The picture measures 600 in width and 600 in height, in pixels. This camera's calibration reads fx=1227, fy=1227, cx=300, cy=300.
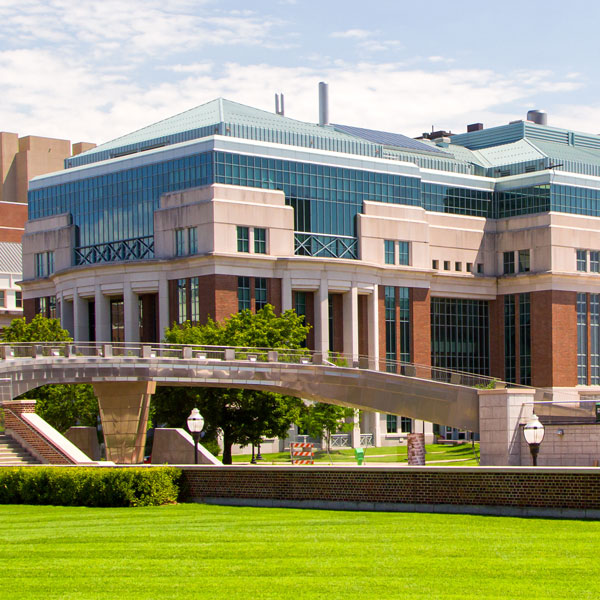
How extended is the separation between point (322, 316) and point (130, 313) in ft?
49.4

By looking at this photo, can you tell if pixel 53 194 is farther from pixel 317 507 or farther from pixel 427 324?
pixel 317 507

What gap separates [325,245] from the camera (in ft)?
317

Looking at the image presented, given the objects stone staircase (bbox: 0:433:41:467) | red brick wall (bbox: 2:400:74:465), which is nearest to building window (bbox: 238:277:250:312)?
red brick wall (bbox: 2:400:74:465)

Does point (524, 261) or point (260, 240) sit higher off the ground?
point (260, 240)

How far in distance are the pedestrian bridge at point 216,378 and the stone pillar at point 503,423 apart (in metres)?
2.81

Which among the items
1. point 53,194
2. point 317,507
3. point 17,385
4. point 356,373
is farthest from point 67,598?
point 53,194

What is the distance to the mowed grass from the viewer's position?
2081 centimetres

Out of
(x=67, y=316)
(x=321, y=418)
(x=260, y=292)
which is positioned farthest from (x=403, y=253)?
(x=67, y=316)

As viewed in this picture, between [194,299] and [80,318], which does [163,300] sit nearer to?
[194,299]

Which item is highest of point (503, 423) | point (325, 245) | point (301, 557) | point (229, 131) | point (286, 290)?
point (229, 131)

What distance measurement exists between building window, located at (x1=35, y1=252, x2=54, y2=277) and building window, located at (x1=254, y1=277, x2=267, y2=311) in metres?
22.4

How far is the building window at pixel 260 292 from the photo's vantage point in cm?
9281

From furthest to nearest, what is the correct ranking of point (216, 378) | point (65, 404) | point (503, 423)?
point (65, 404) → point (503, 423) → point (216, 378)

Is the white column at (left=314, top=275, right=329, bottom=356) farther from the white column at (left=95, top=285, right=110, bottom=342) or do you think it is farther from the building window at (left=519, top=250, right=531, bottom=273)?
the building window at (left=519, top=250, right=531, bottom=273)
